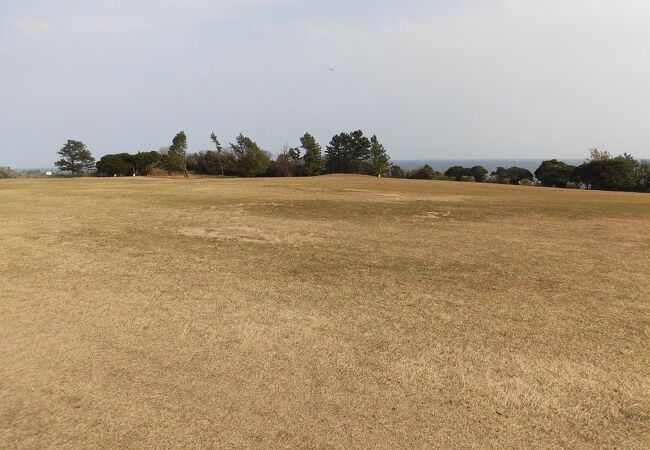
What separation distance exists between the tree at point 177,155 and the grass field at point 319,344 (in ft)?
132

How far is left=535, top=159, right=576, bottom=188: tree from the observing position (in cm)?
4291

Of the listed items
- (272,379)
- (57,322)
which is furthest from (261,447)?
(57,322)

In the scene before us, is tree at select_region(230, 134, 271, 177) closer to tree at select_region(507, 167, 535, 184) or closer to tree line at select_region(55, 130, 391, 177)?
tree line at select_region(55, 130, 391, 177)

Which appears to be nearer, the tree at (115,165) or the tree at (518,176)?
the tree at (518,176)

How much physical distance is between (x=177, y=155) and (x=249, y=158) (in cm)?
852

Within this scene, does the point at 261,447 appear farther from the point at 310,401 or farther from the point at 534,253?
the point at 534,253

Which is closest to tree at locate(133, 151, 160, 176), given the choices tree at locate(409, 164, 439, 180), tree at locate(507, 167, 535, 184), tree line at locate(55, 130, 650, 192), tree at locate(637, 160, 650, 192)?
tree line at locate(55, 130, 650, 192)

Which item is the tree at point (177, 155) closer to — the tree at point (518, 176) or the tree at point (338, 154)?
the tree at point (338, 154)

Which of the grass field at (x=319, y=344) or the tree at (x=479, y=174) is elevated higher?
the tree at (x=479, y=174)

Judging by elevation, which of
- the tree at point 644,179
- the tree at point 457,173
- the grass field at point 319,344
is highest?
the tree at point 457,173

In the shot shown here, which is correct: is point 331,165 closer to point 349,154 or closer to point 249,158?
point 349,154

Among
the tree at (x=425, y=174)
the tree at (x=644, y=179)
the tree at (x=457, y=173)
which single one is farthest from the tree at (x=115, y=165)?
the tree at (x=644, y=179)

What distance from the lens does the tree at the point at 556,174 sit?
141 feet

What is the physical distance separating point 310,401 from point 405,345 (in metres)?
1.41
